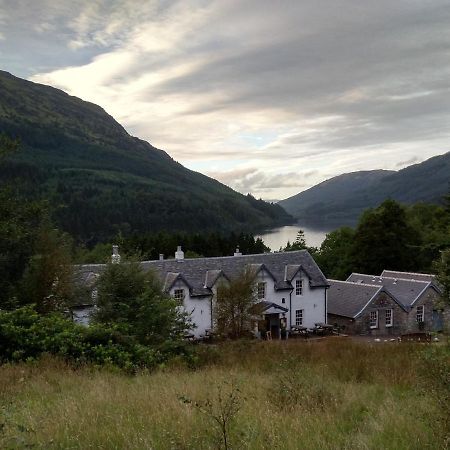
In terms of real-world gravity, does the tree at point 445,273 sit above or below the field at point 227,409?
above

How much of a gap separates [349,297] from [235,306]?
12.6m

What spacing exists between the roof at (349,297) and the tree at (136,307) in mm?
21569

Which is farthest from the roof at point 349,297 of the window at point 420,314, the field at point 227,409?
the field at point 227,409

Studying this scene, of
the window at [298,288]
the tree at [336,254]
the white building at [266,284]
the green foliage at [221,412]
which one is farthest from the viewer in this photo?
the tree at [336,254]

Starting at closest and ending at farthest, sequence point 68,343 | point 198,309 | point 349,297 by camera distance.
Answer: point 68,343 < point 198,309 < point 349,297

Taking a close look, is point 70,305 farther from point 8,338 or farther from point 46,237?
point 8,338

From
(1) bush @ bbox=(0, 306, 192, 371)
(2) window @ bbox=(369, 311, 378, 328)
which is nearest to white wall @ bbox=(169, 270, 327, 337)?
(2) window @ bbox=(369, 311, 378, 328)

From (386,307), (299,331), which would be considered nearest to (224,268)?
(299,331)

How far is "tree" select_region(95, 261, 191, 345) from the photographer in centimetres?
1542

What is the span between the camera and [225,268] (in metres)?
37.8

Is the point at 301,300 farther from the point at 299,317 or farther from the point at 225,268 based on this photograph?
the point at 225,268

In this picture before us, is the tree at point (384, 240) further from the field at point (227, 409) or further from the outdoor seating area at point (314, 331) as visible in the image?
the field at point (227, 409)

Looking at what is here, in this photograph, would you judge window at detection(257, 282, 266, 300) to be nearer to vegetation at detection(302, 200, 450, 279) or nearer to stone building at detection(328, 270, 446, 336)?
stone building at detection(328, 270, 446, 336)

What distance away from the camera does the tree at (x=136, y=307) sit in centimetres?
1542
